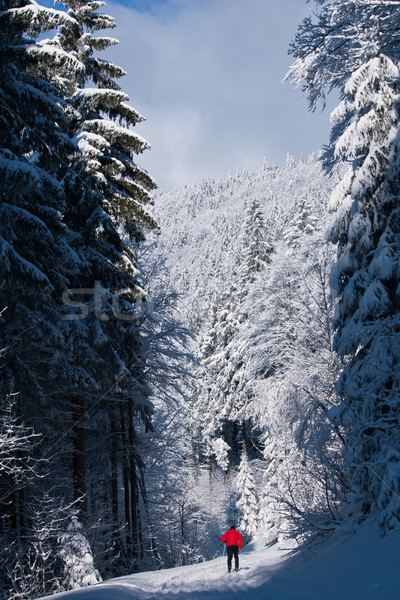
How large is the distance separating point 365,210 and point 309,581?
6973mm

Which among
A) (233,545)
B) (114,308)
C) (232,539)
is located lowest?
(233,545)

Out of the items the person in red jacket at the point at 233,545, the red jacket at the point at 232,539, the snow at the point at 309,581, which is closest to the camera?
the snow at the point at 309,581

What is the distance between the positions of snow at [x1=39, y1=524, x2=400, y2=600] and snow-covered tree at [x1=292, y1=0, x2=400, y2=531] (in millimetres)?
1096

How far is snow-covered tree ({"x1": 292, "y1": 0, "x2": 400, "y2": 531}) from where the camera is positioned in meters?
7.82

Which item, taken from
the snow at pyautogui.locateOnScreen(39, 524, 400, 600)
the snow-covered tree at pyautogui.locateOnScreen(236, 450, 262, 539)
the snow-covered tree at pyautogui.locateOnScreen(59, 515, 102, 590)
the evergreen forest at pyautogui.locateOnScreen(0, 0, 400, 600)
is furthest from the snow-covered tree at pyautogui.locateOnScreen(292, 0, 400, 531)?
the snow-covered tree at pyautogui.locateOnScreen(236, 450, 262, 539)

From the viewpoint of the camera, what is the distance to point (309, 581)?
6891 millimetres

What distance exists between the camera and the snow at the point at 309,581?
5581 mm

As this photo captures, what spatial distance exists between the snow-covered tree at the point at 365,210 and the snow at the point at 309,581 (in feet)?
3.60

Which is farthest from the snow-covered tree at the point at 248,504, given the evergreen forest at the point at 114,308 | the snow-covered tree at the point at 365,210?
the snow-covered tree at the point at 365,210

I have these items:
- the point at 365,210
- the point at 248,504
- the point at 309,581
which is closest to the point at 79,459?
the point at 309,581

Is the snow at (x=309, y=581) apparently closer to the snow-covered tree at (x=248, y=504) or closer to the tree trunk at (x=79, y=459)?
the tree trunk at (x=79, y=459)

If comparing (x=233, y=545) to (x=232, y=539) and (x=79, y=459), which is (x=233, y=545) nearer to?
(x=232, y=539)

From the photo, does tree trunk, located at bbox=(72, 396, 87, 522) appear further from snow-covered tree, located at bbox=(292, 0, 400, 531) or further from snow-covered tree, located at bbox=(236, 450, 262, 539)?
snow-covered tree, located at bbox=(236, 450, 262, 539)

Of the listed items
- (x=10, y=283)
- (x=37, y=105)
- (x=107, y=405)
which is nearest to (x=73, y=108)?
(x=37, y=105)
